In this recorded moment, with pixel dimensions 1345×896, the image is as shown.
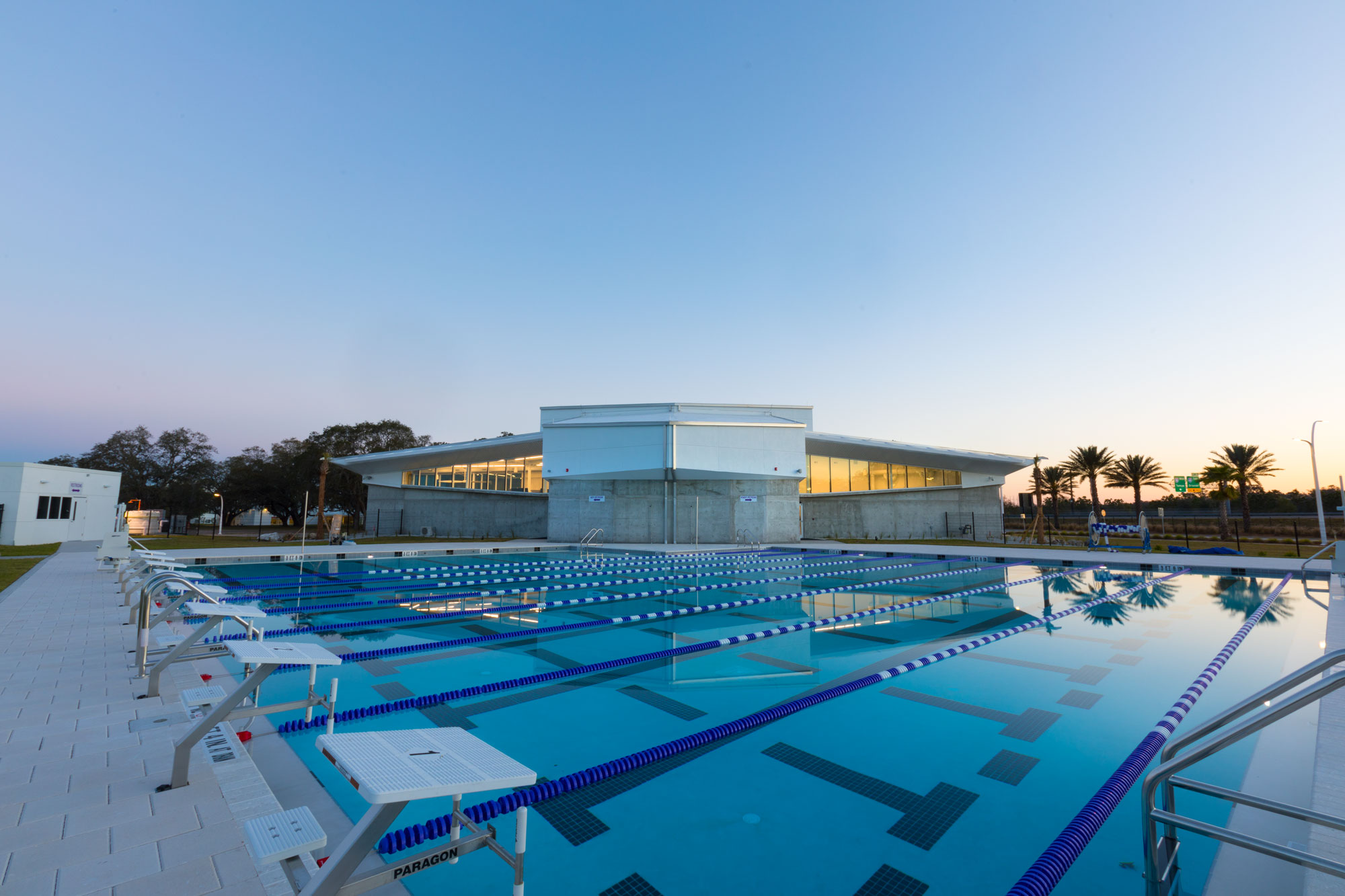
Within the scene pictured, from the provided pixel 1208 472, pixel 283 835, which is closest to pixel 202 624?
pixel 283 835

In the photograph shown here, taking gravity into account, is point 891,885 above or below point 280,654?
below

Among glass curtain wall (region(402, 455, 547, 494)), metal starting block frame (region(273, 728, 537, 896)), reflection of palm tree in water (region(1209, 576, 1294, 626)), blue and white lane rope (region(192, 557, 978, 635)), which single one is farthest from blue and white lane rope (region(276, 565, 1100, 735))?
glass curtain wall (region(402, 455, 547, 494))

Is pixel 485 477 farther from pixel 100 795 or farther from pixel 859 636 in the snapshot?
pixel 100 795

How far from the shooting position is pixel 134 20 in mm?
10781

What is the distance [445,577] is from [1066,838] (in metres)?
11.9

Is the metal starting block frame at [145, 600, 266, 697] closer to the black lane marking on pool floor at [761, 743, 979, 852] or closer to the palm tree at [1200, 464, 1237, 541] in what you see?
the black lane marking on pool floor at [761, 743, 979, 852]

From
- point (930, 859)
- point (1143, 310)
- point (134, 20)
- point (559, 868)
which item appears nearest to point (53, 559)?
point (134, 20)

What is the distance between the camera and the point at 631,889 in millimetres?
2168

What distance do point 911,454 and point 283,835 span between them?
26.3 meters

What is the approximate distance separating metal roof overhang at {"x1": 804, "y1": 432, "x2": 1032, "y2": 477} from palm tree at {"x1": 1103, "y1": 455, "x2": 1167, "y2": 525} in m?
9.65

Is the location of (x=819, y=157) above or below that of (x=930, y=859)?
above

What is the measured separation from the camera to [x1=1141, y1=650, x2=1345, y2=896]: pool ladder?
1468mm

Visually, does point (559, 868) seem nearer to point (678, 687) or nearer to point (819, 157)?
point (678, 687)

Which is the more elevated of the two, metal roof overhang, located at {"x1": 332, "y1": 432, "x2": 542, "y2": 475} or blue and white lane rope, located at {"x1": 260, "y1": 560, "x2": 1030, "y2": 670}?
metal roof overhang, located at {"x1": 332, "y1": 432, "x2": 542, "y2": 475}
